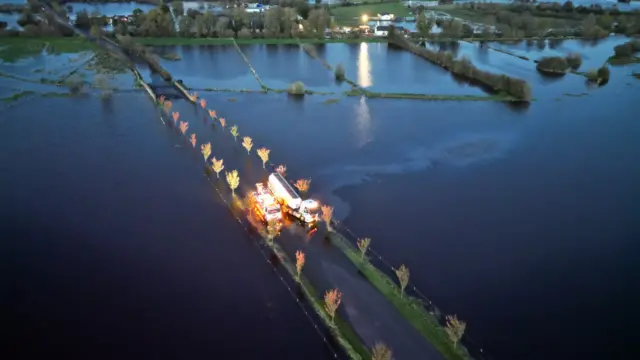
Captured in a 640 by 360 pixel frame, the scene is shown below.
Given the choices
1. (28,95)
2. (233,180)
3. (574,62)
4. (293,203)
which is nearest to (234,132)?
(233,180)

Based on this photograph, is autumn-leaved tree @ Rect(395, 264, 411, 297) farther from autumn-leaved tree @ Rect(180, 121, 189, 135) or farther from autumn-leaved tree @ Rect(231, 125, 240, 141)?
autumn-leaved tree @ Rect(180, 121, 189, 135)

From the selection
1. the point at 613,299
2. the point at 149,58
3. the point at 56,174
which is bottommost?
the point at 613,299

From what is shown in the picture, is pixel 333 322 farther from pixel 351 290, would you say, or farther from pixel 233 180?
pixel 233 180

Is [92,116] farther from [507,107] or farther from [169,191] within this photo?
[507,107]

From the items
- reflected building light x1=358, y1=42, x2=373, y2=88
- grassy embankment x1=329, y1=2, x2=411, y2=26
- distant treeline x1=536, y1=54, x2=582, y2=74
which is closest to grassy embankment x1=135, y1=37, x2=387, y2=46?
reflected building light x1=358, y1=42, x2=373, y2=88

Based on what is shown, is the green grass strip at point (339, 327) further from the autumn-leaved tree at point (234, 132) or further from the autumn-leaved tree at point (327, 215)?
the autumn-leaved tree at point (234, 132)

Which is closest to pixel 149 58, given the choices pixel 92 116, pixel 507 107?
pixel 92 116
